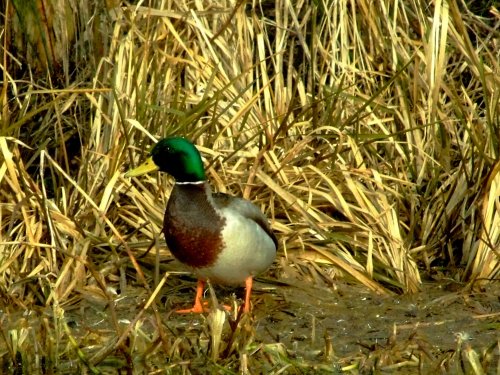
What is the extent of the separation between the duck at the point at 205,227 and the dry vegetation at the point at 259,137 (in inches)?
10.4

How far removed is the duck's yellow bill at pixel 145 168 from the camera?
6555 millimetres

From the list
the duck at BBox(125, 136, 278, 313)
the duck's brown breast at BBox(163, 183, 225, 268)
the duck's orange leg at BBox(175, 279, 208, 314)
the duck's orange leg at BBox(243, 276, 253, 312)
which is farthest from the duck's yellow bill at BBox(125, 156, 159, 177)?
the duck's orange leg at BBox(243, 276, 253, 312)

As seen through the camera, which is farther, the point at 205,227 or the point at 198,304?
the point at 198,304

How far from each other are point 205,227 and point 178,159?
380 millimetres

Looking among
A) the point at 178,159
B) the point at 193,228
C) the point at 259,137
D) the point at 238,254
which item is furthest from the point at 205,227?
the point at 259,137

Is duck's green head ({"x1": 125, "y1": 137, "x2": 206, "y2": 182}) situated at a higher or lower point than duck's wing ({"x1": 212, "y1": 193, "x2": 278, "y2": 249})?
higher

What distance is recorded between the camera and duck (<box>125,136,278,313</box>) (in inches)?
250

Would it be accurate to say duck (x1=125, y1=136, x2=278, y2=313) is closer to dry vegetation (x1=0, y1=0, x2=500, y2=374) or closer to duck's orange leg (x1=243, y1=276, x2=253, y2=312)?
duck's orange leg (x1=243, y1=276, x2=253, y2=312)

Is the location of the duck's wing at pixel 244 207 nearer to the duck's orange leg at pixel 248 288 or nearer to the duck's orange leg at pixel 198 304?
the duck's orange leg at pixel 248 288

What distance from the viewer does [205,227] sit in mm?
6352

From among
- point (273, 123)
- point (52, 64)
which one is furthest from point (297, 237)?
point (52, 64)

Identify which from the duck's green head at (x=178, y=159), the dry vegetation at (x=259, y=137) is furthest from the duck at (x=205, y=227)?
the dry vegetation at (x=259, y=137)

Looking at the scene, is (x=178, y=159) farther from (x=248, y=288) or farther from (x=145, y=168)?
(x=248, y=288)

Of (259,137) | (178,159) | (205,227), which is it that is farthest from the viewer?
(259,137)
